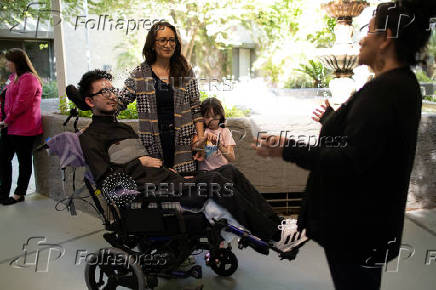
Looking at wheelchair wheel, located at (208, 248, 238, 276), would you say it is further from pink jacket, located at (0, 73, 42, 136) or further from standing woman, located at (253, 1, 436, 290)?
pink jacket, located at (0, 73, 42, 136)

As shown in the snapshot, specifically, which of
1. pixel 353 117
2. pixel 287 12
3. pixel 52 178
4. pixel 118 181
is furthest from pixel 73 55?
pixel 353 117

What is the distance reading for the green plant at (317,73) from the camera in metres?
9.87

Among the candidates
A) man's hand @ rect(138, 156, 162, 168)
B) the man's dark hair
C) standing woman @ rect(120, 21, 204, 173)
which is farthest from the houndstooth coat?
man's hand @ rect(138, 156, 162, 168)

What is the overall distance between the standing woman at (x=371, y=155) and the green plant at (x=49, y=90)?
14585 mm

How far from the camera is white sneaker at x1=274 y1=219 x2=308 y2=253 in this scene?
248 cm

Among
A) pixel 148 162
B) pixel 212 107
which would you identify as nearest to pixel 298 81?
pixel 212 107

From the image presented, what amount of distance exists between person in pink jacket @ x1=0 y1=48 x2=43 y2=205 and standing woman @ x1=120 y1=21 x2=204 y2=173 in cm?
227

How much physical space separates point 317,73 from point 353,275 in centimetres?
891

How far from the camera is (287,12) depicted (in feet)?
32.0

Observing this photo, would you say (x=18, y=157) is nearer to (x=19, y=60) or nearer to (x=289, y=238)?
(x=19, y=60)

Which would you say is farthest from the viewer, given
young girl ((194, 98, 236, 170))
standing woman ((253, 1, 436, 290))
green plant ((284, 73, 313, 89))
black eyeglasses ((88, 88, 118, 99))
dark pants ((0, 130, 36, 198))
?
green plant ((284, 73, 313, 89))

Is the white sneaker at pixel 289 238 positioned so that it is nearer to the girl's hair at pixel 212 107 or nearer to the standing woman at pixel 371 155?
the standing woman at pixel 371 155

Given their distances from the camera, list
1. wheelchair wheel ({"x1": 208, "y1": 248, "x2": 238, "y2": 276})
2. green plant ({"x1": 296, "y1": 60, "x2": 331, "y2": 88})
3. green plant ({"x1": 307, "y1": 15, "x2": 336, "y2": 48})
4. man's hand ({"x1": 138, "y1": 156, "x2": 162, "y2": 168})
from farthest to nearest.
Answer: green plant ({"x1": 307, "y1": 15, "x2": 336, "y2": 48}), green plant ({"x1": 296, "y1": 60, "x2": 331, "y2": 88}), wheelchair wheel ({"x1": 208, "y1": 248, "x2": 238, "y2": 276}), man's hand ({"x1": 138, "y1": 156, "x2": 162, "y2": 168})

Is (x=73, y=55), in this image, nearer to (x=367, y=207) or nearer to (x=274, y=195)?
(x=274, y=195)
